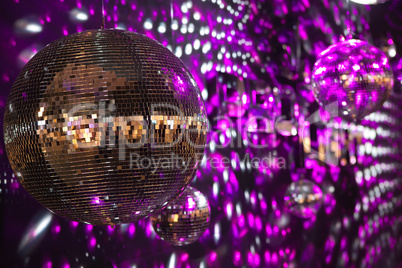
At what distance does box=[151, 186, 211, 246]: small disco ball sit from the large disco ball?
0.81 meters

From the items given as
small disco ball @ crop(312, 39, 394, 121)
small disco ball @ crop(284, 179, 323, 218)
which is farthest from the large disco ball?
small disco ball @ crop(284, 179, 323, 218)

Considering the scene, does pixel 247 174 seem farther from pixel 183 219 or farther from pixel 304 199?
pixel 183 219

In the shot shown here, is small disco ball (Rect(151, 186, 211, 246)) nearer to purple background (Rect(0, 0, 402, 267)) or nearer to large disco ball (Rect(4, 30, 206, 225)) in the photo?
purple background (Rect(0, 0, 402, 267))

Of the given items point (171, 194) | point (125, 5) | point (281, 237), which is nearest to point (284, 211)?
point (281, 237)

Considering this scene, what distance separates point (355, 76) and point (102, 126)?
53.4 inches

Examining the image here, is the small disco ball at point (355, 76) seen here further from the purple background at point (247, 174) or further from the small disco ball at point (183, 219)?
the purple background at point (247, 174)

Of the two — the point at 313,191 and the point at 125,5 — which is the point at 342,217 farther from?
the point at 125,5

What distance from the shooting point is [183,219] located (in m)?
1.66

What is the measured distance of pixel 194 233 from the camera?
5.54 ft

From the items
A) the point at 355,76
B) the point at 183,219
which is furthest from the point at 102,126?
the point at 355,76

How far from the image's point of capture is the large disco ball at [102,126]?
728mm

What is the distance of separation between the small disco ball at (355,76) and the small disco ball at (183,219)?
754 mm

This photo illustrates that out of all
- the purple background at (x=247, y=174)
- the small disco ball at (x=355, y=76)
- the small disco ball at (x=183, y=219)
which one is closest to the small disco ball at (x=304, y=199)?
the purple background at (x=247, y=174)

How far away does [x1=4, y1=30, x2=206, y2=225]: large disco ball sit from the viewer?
0.73m
